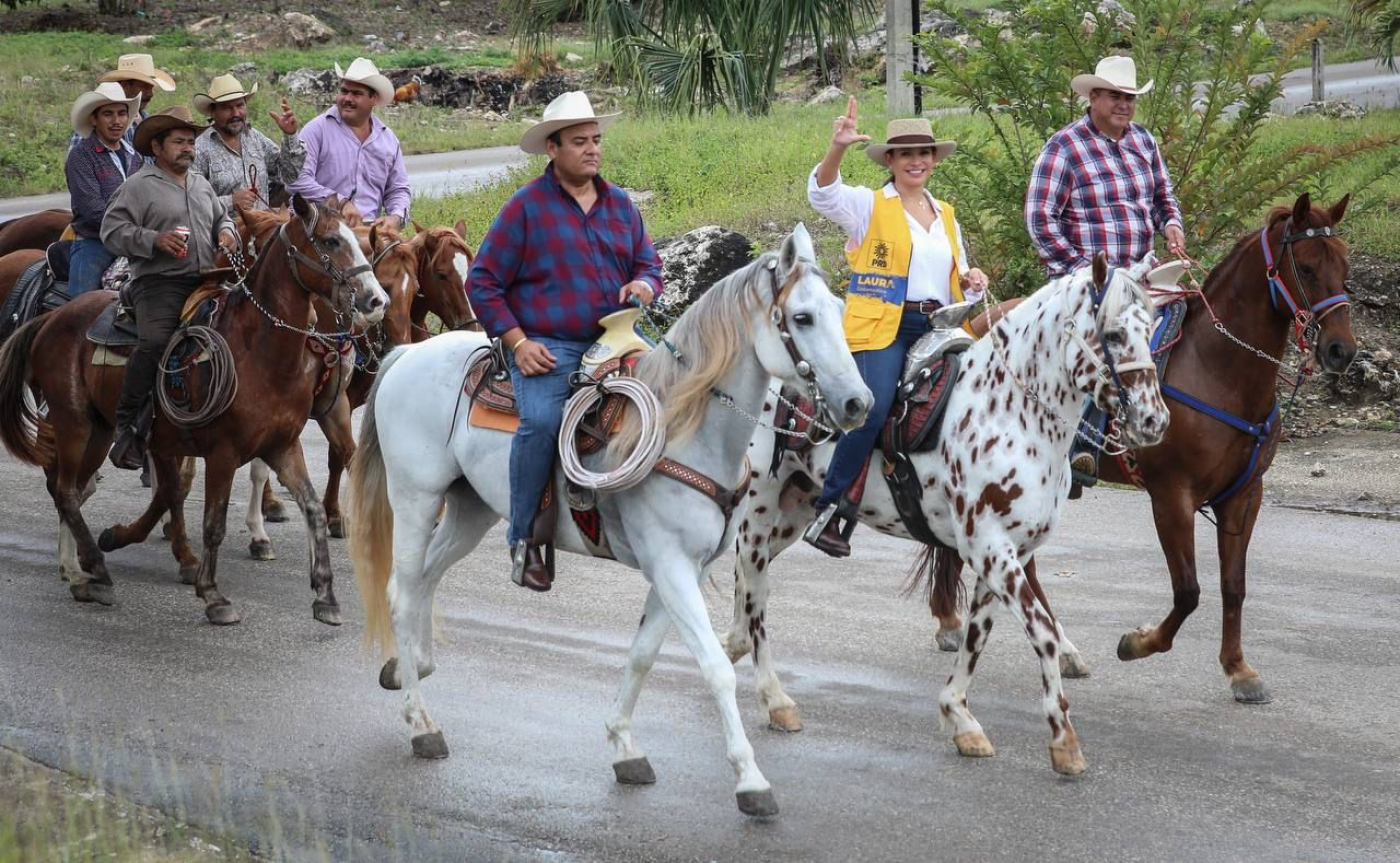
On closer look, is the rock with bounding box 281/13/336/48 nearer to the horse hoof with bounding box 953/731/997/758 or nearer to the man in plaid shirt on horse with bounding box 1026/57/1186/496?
the man in plaid shirt on horse with bounding box 1026/57/1186/496

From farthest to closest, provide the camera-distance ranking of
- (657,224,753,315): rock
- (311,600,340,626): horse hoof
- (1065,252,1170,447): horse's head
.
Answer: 1. (657,224,753,315): rock
2. (311,600,340,626): horse hoof
3. (1065,252,1170,447): horse's head

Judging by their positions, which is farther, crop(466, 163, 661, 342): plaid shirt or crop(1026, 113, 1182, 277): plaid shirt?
crop(1026, 113, 1182, 277): plaid shirt

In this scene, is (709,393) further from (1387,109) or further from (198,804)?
(1387,109)

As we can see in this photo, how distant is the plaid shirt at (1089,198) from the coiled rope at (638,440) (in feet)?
10.7

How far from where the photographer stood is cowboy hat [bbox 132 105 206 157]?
926 centimetres

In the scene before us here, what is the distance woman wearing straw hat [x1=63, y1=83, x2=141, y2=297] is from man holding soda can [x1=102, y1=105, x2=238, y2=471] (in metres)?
1.27

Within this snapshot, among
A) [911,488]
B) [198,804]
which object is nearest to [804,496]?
[911,488]

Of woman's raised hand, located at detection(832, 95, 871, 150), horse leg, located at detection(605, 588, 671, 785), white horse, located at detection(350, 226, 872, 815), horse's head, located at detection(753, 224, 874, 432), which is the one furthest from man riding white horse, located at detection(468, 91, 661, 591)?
woman's raised hand, located at detection(832, 95, 871, 150)

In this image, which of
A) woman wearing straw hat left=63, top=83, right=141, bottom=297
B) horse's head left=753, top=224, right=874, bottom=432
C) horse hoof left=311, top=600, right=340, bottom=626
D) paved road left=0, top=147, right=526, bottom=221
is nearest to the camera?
horse's head left=753, top=224, right=874, bottom=432

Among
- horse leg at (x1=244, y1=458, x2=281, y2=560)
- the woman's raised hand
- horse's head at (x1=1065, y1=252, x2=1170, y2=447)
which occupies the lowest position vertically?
horse leg at (x1=244, y1=458, x2=281, y2=560)

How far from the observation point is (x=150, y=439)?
952 cm

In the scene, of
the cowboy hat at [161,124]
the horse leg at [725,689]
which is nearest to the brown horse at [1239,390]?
the horse leg at [725,689]

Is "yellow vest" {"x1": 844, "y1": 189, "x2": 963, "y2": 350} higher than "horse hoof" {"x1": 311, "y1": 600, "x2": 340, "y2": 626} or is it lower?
higher

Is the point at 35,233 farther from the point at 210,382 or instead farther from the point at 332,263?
the point at 332,263
